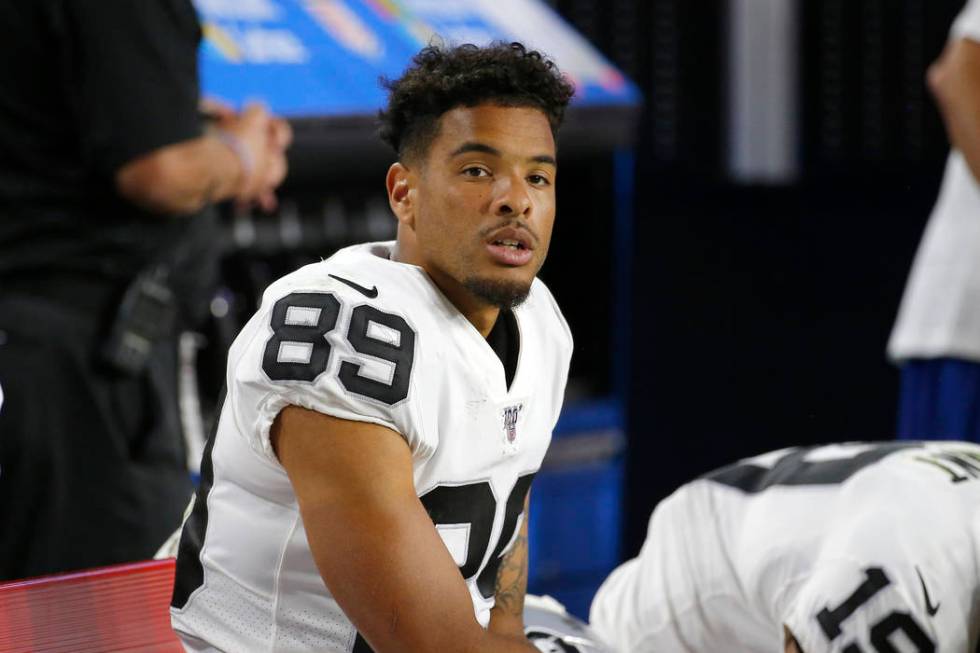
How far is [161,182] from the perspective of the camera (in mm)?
2004

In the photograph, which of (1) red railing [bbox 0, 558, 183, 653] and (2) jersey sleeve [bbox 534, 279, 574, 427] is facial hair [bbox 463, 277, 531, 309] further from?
(1) red railing [bbox 0, 558, 183, 653]

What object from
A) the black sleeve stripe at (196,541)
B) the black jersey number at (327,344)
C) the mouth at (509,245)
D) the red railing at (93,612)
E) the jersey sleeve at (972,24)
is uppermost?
the jersey sleeve at (972,24)

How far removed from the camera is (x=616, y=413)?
2.99 metres

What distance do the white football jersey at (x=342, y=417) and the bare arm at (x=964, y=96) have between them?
1064mm

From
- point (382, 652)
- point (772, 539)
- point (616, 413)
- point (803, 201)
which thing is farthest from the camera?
point (803, 201)

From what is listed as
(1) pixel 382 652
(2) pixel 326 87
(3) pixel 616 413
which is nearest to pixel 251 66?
(2) pixel 326 87

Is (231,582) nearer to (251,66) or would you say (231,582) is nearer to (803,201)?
(251,66)

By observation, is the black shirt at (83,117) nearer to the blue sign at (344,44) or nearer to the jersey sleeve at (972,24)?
the blue sign at (344,44)

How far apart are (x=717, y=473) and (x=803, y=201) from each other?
6.20ft

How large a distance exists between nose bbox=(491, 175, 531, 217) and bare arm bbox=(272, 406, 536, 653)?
0.20m

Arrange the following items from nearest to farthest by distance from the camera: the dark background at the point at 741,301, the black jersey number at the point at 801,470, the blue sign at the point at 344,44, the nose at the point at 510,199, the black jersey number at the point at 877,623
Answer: the nose at the point at 510,199 < the black jersey number at the point at 877,623 < the black jersey number at the point at 801,470 < the blue sign at the point at 344,44 < the dark background at the point at 741,301

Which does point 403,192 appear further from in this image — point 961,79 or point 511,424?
point 961,79

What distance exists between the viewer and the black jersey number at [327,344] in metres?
1.14

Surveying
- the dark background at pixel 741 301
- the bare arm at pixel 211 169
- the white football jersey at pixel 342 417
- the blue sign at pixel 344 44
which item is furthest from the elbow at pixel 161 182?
the dark background at pixel 741 301
